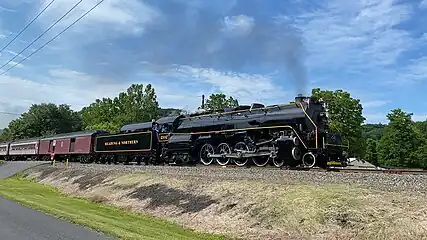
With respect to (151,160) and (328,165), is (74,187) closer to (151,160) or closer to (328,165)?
(151,160)

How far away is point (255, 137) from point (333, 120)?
30222mm

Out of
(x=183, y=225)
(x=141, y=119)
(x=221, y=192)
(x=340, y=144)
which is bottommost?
(x=183, y=225)

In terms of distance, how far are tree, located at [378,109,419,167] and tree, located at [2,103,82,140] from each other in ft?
289

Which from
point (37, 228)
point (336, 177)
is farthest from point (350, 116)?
point (37, 228)

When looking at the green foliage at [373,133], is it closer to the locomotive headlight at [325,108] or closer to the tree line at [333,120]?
the tree line at [333,120]

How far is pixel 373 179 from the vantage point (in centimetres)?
1434

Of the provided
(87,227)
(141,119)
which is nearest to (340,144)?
(87,227)

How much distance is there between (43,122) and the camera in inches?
4862

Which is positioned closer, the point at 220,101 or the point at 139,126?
the point at 139,126

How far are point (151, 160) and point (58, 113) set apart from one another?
103 m

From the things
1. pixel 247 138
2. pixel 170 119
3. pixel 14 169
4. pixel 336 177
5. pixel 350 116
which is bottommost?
pixel 14 169

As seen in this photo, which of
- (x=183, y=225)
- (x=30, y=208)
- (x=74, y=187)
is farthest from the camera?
(x=74, y=187)

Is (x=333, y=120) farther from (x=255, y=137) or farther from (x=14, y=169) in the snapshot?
(x=14, y=169)

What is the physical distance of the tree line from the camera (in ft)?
200
